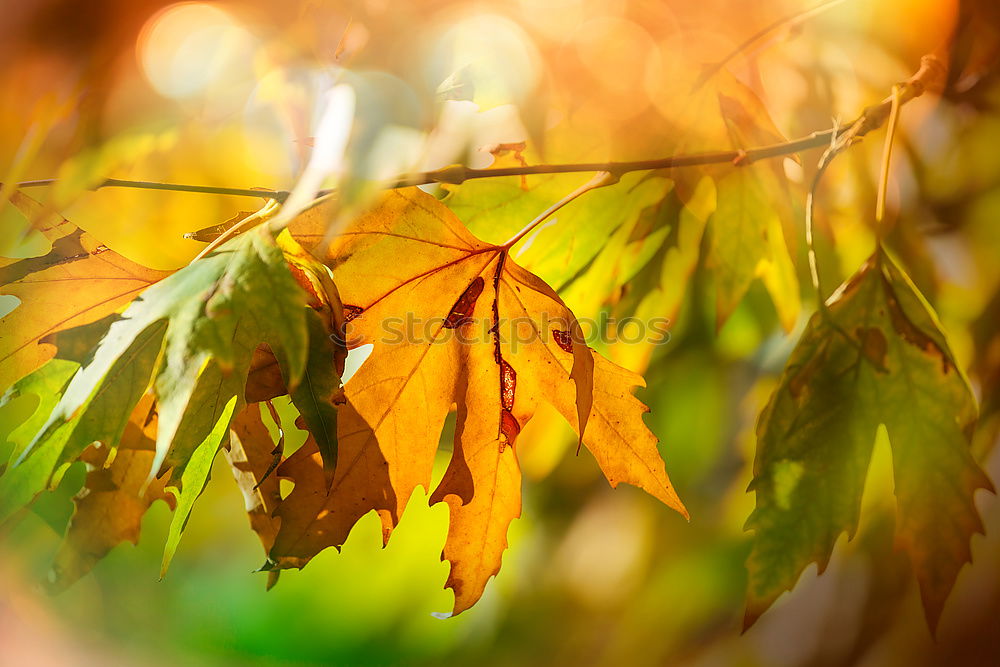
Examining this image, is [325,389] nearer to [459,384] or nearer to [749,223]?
[459,384]

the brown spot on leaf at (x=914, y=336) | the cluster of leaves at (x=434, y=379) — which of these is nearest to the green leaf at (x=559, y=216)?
the cluster of leaves at (x=434, y=379)

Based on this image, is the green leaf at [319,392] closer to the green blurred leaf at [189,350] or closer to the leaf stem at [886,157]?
the green blurred leaf at [189,350]

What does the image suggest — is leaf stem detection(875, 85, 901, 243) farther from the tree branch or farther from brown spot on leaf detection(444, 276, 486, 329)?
brown spot on leaf detection(444, 276, 486, 329)

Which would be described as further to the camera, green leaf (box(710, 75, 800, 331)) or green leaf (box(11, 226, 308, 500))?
green leaf (box(710, 75, 800, 331))

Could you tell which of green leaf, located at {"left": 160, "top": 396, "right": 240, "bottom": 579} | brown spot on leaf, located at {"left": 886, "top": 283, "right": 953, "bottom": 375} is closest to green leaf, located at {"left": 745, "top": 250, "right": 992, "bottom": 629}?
brown spot on leaf, located at {"left": 886, "top": 283, "right": 953, "bottom": 375}

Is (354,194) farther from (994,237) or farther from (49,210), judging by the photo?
(994,237)

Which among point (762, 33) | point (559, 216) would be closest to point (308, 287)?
point (559, 216)
